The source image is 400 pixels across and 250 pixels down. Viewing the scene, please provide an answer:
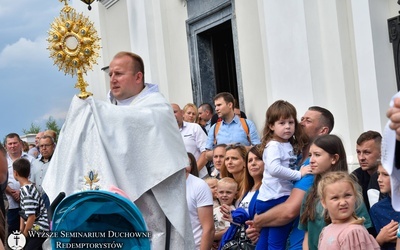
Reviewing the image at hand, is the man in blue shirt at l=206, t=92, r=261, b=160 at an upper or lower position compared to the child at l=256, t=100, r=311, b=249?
upper

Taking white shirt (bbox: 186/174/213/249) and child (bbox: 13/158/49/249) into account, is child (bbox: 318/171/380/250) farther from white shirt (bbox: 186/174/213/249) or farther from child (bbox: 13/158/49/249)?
child (bbox: 13/158/49/249)

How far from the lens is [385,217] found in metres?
5.72

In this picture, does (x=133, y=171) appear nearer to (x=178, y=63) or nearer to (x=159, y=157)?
(x=159, y=157)

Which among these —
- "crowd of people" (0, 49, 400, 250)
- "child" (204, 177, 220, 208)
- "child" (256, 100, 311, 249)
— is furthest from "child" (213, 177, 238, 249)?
"child" (256, 100, 311, 249)

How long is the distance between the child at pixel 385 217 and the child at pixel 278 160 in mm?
961

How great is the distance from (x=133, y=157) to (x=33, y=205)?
518 centimetres

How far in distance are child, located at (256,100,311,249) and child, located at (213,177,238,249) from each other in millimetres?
895

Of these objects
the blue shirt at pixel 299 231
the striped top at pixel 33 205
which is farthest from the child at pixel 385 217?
the striped top at pixel 33 205

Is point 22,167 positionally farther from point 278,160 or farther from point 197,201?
point 278,160

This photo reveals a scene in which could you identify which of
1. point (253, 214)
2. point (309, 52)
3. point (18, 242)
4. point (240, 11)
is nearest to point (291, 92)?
point (309, 52)

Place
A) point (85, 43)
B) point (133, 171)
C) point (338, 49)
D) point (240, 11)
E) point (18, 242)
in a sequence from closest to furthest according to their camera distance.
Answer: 1. point (18, 242)
2. point (133, 171)
3. point (85, 43)
4. point (338, 49)
5. point (240, 11)

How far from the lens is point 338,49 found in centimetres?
1001

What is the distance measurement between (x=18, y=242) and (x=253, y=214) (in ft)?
9.11

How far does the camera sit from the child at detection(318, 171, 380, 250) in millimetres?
5359
